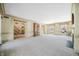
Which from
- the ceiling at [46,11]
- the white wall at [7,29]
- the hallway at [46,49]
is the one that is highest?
the ceiling at [46,11]

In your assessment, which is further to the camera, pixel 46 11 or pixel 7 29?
pixel 7 29

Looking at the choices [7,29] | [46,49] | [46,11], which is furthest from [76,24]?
[7,29]

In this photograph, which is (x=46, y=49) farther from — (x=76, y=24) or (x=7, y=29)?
(x=7, y=29)

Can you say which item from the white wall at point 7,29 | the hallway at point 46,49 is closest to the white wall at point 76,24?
the hallway at point 46,49

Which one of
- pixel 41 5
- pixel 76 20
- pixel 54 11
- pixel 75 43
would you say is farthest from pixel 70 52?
pixel 41 5

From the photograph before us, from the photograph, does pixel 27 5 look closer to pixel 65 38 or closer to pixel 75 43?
pixel 65 38

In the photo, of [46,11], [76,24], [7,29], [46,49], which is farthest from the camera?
[7,29]

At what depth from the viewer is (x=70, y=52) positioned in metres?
3.23

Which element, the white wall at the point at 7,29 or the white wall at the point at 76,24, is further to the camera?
the white wall at the point at 7,29

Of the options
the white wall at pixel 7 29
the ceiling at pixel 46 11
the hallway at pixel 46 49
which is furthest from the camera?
the white wall at pixel 7 29

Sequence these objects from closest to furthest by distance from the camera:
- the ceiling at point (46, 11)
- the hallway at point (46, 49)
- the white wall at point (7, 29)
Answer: the hallway at point (46, 49) → the ceiling at point (46, 11) → the white wall at point (7, 29)

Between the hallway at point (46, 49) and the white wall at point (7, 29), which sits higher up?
the white wall at point (7, 29)

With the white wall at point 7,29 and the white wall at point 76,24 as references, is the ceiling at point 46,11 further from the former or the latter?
the white wall at point 7,29

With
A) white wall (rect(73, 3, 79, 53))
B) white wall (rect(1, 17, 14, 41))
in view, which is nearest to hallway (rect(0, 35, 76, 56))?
white wall (rect(73, 3, 79, 53))
